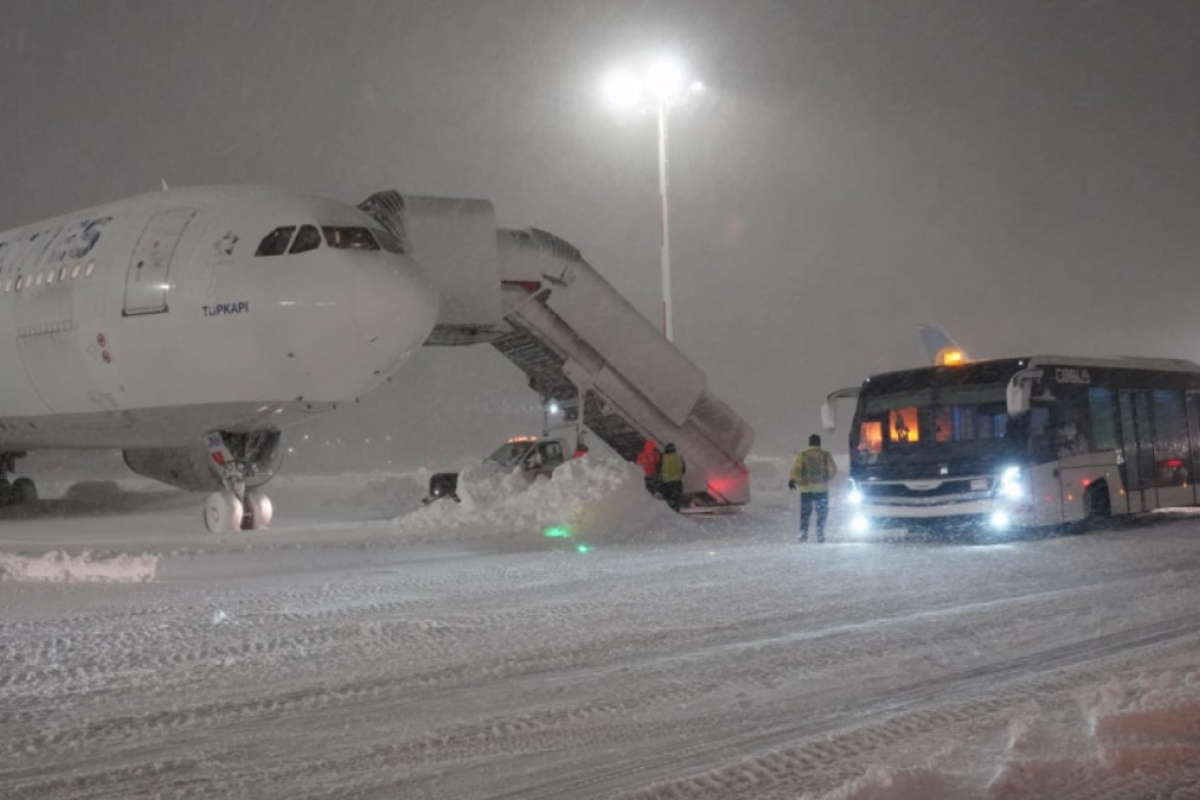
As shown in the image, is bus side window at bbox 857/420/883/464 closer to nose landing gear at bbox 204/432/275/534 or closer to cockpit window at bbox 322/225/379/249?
cockpit window at bbox 322/225/379/249

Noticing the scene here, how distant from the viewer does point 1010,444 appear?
596 inches

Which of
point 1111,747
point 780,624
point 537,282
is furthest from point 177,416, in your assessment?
point 1111,747

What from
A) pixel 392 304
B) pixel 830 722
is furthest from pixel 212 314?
pixel 830 722

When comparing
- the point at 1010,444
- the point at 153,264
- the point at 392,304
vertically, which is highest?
the point at 153,264

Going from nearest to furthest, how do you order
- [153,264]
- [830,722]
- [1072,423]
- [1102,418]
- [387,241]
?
[830,722] < [153,264] < [387,241] < [1072,423] < [1102,418]

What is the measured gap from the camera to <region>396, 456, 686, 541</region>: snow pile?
16234 mm

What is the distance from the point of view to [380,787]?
4656 millimetres

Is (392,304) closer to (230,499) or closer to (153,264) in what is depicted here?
(153,264)

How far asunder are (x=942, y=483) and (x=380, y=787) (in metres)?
11.9

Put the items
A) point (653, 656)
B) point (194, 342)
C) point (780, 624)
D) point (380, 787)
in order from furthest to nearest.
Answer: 1. point (194, 342)
2. point (780, 624)
3. point (653, 656)
4. point (380, 787)

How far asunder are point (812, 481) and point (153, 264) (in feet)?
32.5

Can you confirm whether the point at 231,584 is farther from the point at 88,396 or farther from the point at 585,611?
the point at 88,396

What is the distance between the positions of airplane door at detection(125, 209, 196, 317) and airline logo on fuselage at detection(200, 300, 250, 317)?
0.81 m

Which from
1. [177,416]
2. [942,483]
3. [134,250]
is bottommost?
[942,483]
